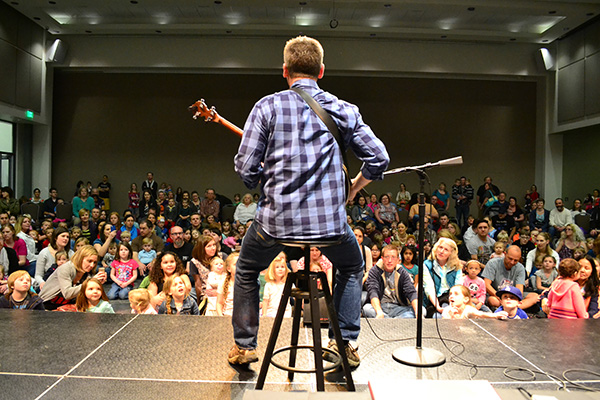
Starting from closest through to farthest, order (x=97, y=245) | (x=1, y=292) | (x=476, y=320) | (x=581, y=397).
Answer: (x=581, y=397) < (x=476, y=320) < (x=1, y=292) < (x=97, y=245)

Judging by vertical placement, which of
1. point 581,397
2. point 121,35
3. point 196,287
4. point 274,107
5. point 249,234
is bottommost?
point 196,287

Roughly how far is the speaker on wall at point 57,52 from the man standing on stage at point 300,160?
1103cm

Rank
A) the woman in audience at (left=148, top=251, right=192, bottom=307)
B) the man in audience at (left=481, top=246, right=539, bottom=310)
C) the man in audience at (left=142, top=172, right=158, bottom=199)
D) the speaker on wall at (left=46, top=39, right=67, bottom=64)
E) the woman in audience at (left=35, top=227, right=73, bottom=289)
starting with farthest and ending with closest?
the man in audience at (left=142, top=172, right=158, bottom=199) < the speaker on wall at (left=46, top=39, right=67, bottom=64) < the woman in audience at (left=35, top=227, right=73, bottom=289) < the man in audience at (left=481, top=246, right=539, bottom=310) < the woman in audience at (left=148, top=251, right=192, bottom=307)

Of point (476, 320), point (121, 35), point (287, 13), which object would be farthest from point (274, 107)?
point (121, 35)

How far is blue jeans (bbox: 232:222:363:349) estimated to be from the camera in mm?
1886

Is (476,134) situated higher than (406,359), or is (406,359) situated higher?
(476,134)

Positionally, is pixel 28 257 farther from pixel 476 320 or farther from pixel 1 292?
pixel 476 320

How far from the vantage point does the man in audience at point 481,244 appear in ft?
23.1

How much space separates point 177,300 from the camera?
3891mm

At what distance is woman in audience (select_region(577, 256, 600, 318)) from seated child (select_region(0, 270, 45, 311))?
4.25 m

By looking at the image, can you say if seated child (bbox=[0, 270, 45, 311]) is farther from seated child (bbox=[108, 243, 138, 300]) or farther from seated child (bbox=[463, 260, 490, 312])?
seated child (bbox=[463, 260, 490, 312])

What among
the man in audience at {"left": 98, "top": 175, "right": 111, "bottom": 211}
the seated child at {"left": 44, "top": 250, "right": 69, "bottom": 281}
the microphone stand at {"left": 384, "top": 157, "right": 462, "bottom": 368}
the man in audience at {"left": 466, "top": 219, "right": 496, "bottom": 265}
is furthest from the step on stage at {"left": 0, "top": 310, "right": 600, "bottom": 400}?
the man in audience at {"left": 98, "top": 175, "right": 111, "bottom": 211}

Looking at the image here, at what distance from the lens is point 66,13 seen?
999cm

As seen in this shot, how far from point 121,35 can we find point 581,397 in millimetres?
11726
